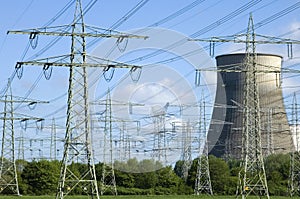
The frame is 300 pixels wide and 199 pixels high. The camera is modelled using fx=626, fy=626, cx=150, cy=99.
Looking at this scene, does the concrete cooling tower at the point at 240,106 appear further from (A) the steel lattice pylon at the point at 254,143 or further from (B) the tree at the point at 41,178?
(A) the steel lattice pylon at the point at 254,143

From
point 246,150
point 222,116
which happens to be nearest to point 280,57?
point 222,116

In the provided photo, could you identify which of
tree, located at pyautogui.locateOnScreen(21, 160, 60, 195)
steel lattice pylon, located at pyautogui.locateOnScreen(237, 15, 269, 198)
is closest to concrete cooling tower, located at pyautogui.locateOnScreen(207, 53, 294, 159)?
tree, located at pyautogui.locateOnScreen(21, 160, 60, 195)

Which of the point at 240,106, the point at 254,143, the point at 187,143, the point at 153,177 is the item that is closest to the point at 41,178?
the point at 153,177

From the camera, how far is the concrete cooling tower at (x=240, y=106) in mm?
58156

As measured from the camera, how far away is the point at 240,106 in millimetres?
54812

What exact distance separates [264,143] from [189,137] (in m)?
12.6

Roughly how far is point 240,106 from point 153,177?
1624 centimetres

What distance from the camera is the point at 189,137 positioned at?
6053 cm

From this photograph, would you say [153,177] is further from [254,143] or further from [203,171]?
[254,143]

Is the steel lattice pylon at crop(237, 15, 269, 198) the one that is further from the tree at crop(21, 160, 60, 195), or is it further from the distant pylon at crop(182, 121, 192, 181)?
the tree at crop(21, 160, 60, 195)

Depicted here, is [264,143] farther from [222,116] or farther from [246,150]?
[246,150]

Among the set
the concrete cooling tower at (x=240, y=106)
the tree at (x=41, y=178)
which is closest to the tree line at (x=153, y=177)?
the tree at (x=41, y=178)

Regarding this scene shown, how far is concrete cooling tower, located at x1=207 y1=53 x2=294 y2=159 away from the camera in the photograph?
191 ft

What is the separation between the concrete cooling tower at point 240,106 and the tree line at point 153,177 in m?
2.78
